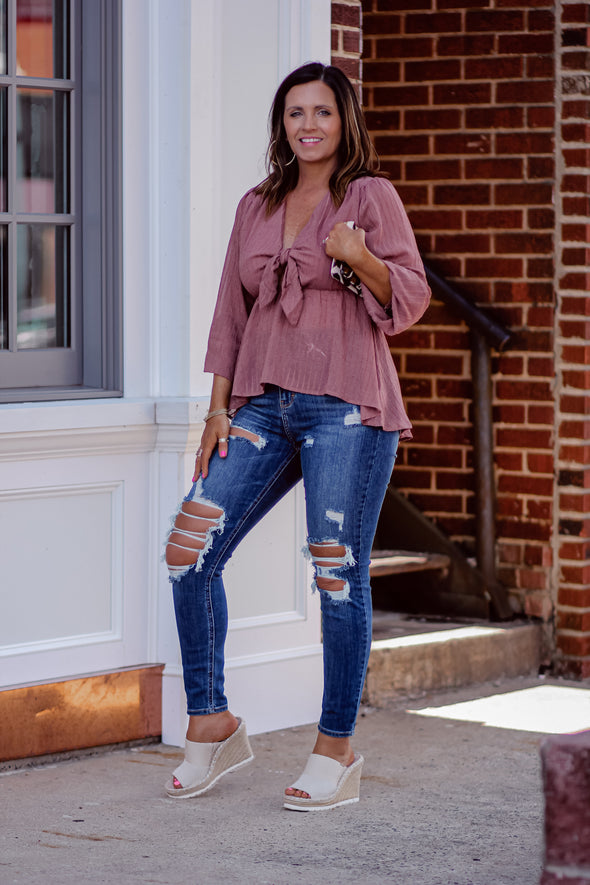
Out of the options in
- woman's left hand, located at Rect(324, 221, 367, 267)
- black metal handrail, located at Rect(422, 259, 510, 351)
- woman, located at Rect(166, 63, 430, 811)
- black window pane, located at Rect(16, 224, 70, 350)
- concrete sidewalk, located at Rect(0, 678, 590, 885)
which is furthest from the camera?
black metal handrail, located at Rect(422, 259, 510, 351)

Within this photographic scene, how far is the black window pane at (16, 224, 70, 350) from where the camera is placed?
14.8 feet

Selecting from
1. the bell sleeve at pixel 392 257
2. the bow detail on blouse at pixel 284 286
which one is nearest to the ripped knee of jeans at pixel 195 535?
the bow detail on blouse at pixel 284 286

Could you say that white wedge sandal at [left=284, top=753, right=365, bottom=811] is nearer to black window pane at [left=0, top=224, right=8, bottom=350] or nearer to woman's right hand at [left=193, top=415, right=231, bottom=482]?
woman's right hand at [left=193, top=415, right=231, bottom=482]

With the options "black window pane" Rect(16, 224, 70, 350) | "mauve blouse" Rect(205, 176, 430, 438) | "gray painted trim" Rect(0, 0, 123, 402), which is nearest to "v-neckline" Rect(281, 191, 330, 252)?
"mauve blouse" Rect(205, 176, 430, 438)

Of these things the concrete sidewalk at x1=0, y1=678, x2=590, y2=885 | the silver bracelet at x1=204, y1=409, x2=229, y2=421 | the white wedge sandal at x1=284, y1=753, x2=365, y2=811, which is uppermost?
the silver bracelet at x1=204, y1=409, x2=229, y2=421

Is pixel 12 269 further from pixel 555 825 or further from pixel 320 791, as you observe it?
pixel 555 825

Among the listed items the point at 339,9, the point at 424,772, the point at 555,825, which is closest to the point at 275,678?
the point at 424,772

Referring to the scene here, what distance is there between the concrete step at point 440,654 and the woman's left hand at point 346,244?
1.90m

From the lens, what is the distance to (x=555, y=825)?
2197mm

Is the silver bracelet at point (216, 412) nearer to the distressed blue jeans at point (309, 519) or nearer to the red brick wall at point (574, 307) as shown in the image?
the distressed blue jeans at point (309, 519)

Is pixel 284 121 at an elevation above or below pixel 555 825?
above

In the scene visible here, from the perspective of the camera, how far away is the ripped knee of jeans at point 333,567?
12.4ft

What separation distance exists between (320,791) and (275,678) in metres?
0.93

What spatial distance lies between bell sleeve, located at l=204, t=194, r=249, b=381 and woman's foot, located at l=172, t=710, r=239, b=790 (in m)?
0.88
